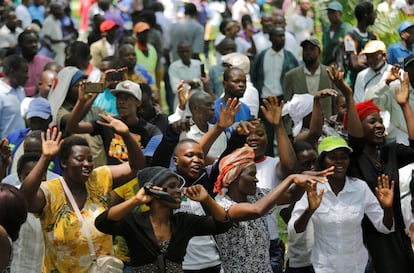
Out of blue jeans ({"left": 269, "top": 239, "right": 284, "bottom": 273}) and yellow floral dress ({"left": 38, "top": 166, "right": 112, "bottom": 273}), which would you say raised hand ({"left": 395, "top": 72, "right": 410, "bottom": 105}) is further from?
yellow floral dress ({"left": 38, "top": 166, "right": 112, "bottom": 273})

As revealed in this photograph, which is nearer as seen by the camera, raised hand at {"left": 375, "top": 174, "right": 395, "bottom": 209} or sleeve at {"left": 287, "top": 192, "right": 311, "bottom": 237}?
sleeve at {"left": 287, "top": 192, "right": 311, "bottom": 237}

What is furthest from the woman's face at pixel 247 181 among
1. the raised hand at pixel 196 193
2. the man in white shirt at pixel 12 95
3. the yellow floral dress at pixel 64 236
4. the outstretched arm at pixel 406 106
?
the man in white shirt at pixel 12 95

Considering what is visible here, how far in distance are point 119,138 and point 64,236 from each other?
2.26 m

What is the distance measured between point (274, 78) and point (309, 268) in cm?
607

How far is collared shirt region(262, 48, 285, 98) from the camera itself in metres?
14.7

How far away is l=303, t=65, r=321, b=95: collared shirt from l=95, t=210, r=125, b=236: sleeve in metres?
6.33

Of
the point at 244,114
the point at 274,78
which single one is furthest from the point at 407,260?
the point at 274,78

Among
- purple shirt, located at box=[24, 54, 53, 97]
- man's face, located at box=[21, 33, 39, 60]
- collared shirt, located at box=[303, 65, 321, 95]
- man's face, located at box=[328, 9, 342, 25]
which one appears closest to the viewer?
collared shirt, located at box=[303, 65, 321, 95]

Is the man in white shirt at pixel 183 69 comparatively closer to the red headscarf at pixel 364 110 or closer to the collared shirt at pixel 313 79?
the collared shirt at pixel 313 79

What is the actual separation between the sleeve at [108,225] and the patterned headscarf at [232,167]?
1.11 metres

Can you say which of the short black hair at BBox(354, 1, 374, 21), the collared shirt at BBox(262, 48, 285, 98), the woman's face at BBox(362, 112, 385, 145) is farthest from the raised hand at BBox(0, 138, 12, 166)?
the short black hair at BBox(354, 1, 374, 21)

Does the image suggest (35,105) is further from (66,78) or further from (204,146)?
(204,146)

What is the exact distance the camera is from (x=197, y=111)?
984 centimetres

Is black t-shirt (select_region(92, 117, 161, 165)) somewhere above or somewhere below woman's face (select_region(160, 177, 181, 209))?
below
